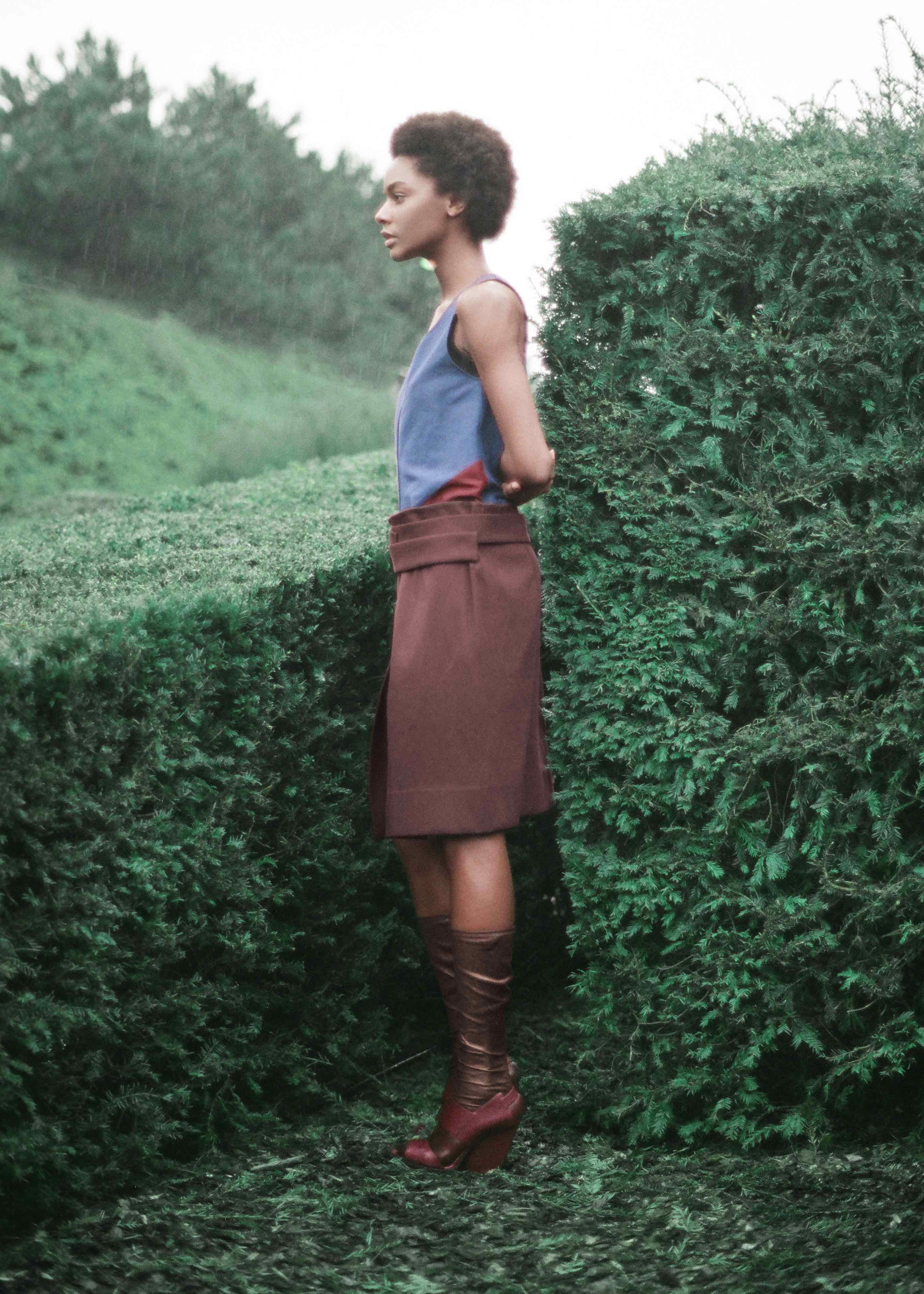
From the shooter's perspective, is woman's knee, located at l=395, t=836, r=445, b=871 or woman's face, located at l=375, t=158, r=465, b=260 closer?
woman's face, located at l=375, t=158, r=465, b=260

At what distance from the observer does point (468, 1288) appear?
2.75 metres

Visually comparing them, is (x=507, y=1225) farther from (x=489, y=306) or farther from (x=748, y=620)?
(x=489, y=306)

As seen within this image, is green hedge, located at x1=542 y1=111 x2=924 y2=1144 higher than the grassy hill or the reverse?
the reverse

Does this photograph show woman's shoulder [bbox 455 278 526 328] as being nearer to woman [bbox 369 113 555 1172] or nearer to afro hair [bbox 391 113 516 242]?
woman [bbox 369 113 555 1172]

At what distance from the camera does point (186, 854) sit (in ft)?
10.4

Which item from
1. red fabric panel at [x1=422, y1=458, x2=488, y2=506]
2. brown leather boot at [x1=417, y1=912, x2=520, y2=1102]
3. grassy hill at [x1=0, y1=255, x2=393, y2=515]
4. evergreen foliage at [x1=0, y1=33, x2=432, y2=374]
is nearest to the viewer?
red fabric panel at [x1=422, y1=458, x2=488, y2=506]

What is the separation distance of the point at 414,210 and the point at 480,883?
5.66 feet

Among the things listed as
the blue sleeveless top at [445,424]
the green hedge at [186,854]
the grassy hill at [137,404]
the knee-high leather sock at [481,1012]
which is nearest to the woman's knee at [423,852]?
the knee-high leather sock at [481,1012]

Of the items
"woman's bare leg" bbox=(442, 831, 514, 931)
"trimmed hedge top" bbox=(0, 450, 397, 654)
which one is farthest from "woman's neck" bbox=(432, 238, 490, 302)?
"woman's bare leg" bbox=(442, 831, 514, 931)

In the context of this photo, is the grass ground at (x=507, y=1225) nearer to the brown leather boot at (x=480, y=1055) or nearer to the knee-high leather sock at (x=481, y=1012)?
the brown leather boot at (x=480, y=1055)

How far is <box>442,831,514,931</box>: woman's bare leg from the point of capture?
3.21 m

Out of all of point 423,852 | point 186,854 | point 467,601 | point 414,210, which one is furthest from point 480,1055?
point 414,210

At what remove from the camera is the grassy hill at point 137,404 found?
1300 cm

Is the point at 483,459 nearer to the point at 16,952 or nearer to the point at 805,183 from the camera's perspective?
the point at 805,183
